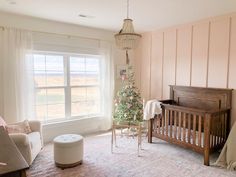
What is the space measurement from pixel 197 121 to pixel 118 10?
227cm

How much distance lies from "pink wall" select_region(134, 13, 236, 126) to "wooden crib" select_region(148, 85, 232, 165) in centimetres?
15

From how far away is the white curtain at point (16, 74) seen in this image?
340 centimetres

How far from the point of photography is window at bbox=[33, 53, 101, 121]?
394cm

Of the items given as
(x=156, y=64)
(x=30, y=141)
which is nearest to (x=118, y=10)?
(x=156, y=64)

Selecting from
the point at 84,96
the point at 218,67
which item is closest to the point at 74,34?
the point at 84,96

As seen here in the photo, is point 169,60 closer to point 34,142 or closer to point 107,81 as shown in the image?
point 107,81

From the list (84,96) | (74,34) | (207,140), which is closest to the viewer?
(207,140)

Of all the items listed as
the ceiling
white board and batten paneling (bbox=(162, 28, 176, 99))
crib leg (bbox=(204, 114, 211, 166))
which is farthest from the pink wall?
crib leg (bbox=(204, 114, 211, 166))

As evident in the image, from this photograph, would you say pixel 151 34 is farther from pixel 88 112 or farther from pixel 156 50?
pixel 88 112

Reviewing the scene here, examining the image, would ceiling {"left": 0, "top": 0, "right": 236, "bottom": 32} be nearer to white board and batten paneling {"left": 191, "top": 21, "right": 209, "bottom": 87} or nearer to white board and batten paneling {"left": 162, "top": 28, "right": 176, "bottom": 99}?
white board and batten paneling {"left": 191, "top": 21, "right": 209, "bottom": 87}

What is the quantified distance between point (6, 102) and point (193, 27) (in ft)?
12.2

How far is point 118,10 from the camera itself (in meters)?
3.17

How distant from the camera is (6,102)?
3.44 m

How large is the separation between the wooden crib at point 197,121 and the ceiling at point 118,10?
1343 mm
